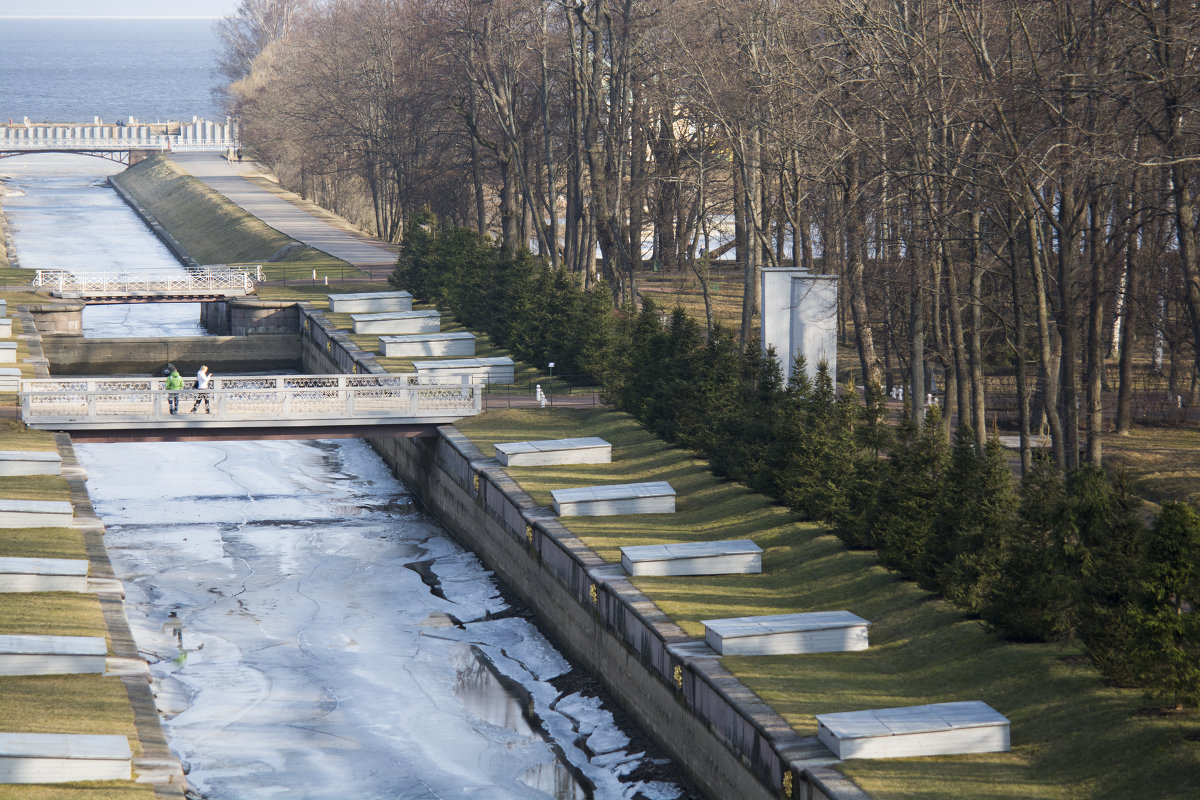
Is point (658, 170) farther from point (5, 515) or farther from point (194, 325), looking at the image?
point (5, 515)

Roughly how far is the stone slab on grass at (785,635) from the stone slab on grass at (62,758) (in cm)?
898

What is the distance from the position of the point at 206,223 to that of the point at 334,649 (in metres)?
75.2

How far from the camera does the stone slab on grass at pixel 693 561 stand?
27.4 metres

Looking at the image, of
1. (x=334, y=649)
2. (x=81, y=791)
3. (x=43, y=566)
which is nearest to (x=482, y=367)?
(x=334, y=649)

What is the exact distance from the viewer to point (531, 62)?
69.8m

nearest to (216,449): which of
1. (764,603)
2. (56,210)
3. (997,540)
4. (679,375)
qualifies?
(679,375)

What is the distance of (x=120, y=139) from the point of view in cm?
15538

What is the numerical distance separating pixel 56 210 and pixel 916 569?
113488 mm

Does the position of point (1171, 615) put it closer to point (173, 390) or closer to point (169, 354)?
point (173, 390)

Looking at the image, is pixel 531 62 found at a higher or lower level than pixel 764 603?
higher

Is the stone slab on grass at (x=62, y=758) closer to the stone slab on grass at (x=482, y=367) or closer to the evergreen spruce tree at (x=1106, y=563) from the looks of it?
the evergreen spruce tree at (x=1106, y=563)

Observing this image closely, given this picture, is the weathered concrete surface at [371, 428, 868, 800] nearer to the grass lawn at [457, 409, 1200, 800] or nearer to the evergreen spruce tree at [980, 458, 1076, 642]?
the grass lawn at [457, 409, 1200, 800]

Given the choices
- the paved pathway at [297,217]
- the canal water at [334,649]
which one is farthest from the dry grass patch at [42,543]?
the paved pathway at [297,217]

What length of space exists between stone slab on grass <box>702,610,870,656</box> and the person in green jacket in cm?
1890
